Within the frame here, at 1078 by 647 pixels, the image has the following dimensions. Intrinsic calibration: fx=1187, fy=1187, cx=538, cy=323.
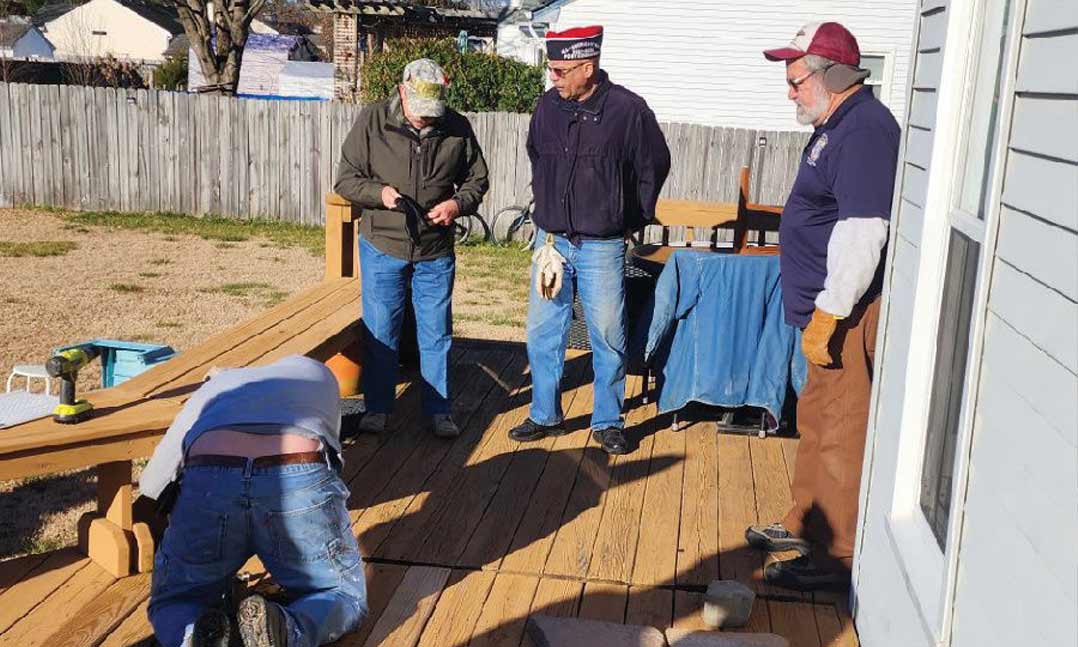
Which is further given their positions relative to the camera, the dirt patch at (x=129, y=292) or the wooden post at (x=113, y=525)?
the dirt patch at (x=129, y=292)

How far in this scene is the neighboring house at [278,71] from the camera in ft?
116

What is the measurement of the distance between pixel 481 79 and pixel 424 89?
Result: 13.5 meters

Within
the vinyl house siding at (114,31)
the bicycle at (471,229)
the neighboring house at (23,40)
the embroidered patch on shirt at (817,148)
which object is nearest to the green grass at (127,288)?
the bicycle at (471,229)

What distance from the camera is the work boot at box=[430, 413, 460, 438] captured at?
5484mm

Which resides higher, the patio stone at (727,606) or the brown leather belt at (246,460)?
the brown leather belt at (246,460)

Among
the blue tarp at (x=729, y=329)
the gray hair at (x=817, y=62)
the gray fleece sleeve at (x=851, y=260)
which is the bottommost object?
the blue tarp at (x=729, y=329)

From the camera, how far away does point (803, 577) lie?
4035 mm

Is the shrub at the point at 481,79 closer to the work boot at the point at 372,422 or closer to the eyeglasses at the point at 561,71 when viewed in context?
the work boot at the point at 372,422

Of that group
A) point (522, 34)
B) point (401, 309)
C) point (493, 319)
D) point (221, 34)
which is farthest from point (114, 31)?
point (401, 309)

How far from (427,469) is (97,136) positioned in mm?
11812

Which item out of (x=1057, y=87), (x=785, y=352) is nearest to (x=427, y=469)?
(x=785, y=352)

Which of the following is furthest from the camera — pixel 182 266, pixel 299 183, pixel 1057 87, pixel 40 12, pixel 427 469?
pixel 40 12

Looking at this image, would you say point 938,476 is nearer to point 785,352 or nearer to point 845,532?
point 845,532

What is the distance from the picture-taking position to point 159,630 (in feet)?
10.5
